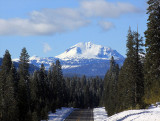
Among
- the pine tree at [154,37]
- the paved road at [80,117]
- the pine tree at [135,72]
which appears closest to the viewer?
the pine tree at [154,37]

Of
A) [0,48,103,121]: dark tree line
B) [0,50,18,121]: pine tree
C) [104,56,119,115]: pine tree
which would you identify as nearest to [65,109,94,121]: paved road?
[104,56,119,115]: pine tree

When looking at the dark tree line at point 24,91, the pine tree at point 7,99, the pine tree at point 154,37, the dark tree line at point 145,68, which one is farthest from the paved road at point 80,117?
the pine tree at point 154,37

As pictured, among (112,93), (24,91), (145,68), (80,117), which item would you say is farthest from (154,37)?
(112,93)

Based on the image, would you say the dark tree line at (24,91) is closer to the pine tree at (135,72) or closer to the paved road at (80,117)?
the paved road at (80,117)

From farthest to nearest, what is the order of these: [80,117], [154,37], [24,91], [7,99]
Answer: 1. [80,117]
2. [24,91]
3. [7,99]
4. [154,37]

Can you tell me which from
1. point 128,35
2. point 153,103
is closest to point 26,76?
point 128,35

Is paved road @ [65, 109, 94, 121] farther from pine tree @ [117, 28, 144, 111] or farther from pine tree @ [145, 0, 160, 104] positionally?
pine tree @ [145, 0, 160, 104]

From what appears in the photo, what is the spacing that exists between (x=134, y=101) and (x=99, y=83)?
466 ft

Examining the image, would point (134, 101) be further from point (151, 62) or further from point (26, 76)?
point (26, 76)

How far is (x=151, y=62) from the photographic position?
30516 mm

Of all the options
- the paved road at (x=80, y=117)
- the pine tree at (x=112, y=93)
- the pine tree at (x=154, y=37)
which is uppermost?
the pine tree at (x=154, y=37)

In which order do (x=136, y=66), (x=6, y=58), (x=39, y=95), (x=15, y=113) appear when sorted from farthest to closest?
(x=39, y=95)
(x=6, y=58)
(x=15, y=113)
(x=136, y=66)

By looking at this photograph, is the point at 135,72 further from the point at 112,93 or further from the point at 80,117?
the point at 112,93

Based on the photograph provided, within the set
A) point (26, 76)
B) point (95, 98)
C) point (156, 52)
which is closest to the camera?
point (156, 52)
